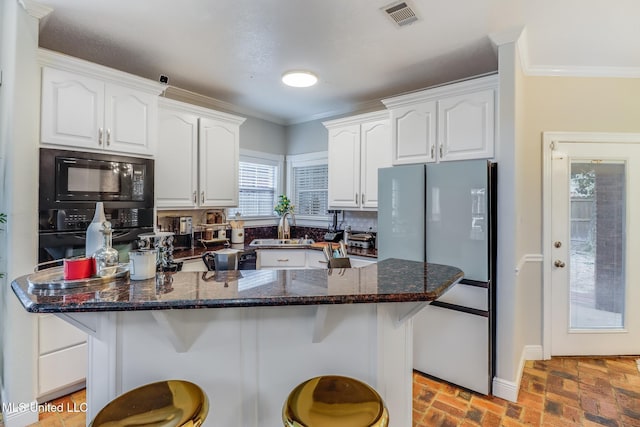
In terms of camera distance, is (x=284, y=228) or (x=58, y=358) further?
(x=284, y=228)

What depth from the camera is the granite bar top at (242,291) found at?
105cm

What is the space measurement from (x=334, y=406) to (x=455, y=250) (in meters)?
1.70

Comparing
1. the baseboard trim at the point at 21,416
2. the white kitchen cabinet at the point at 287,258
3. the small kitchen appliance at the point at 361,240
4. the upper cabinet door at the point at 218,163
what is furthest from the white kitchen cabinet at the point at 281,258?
the baseboard trim at the point at 21,416

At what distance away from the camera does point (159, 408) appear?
111cm

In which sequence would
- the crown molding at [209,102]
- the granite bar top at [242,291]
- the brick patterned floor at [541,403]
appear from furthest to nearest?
1. the crown molding at [209,102]
2. the brick patterned floor at [541,403]
3. the granite bar top at [242,291]

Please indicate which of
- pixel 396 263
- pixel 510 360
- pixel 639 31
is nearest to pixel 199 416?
pixel 396 263

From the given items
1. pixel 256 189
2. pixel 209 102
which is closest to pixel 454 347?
pixel 256 189

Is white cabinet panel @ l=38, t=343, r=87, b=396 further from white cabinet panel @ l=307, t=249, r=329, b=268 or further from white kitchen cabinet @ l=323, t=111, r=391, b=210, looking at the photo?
white kitchen cabinet @ l=323, t=111, r=391, b=210

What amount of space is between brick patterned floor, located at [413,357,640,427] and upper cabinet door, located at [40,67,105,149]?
10.1ft

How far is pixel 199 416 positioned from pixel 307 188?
3.66 meters

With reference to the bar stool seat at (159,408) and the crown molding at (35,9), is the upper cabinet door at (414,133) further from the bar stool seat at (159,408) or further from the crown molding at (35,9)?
the crown molding at (35,9)

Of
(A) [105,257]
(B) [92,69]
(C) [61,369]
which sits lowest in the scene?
(C) [61,369]

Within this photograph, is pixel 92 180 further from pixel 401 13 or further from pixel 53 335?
pixel 401 13

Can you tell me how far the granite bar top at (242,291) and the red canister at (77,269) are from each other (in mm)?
96
